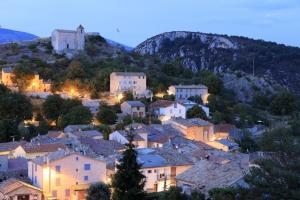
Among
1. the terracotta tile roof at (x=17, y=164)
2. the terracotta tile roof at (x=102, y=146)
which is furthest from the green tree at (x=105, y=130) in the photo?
the terracotta tile roof at (x=17, y=164)

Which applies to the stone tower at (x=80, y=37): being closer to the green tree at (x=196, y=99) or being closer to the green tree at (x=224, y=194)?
the green tree at (x=196, y=99)

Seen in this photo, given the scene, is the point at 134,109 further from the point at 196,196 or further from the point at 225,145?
the point at 196,196

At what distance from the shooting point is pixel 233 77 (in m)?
Answer: 85.1

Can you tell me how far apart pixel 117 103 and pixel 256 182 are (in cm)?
4617

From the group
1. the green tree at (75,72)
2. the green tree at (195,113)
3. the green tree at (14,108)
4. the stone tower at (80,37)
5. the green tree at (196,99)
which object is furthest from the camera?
the stone tower at (80,37)

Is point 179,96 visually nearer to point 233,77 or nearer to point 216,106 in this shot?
point 216,106

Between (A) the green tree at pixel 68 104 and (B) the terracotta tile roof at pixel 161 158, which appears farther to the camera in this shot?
(A) the green tree at pixel 68 104

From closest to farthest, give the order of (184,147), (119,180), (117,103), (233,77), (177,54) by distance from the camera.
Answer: (119,180) → (184,147) → (117,103) → (233,77) → (177,54)

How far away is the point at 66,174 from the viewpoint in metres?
29.6

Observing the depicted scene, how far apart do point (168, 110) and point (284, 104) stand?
73.0 ft

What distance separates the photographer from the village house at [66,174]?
28.8m

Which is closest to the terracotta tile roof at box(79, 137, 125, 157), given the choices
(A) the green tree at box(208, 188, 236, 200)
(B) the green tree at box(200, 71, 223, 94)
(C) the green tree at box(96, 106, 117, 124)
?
(C) the green tree at box(96, 106, 117, 124)

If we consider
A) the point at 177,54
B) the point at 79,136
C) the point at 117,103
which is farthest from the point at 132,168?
the point at 177,54

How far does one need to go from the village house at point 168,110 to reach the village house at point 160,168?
2496cm
